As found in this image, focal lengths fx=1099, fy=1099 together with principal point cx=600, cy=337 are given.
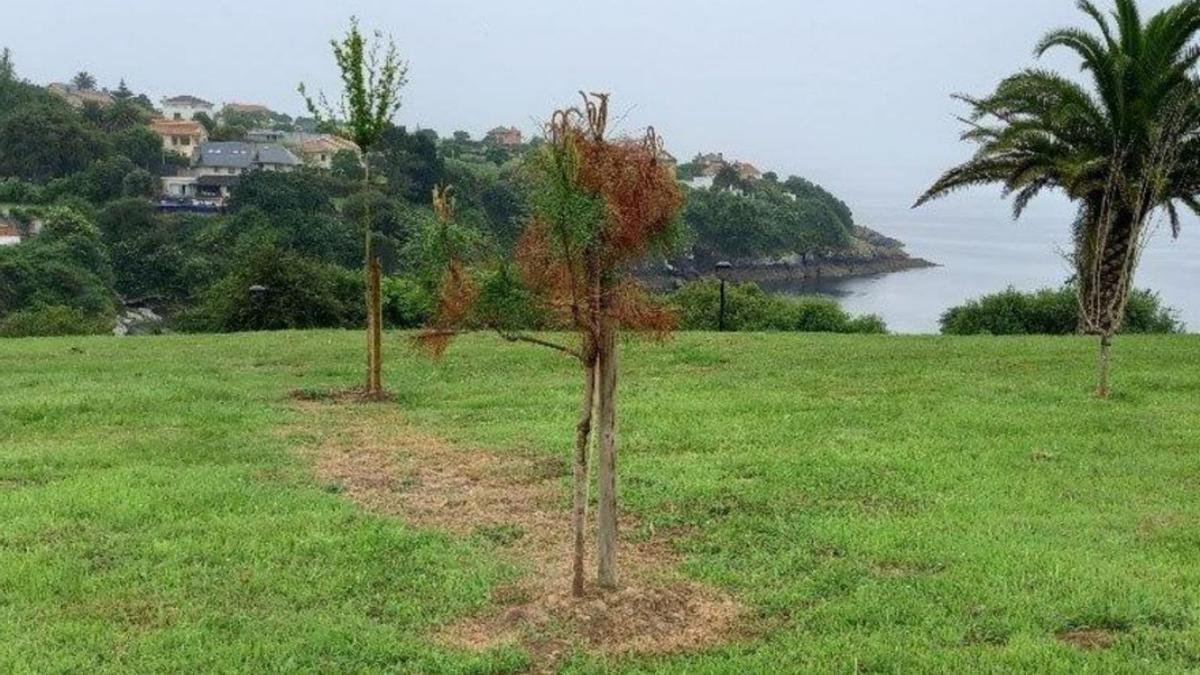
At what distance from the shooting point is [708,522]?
245 inches

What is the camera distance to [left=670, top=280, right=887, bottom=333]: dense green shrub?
79.6 feet

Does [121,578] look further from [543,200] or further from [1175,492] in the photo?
[1175,492]

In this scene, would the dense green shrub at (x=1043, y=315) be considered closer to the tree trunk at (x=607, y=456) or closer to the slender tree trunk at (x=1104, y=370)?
the slender tree trunk at (x=1104, y=370)

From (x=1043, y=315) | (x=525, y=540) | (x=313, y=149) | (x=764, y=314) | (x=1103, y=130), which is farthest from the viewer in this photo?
(x=313, y=149)

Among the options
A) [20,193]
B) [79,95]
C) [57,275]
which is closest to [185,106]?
[79,95]

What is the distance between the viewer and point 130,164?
65.2 meters

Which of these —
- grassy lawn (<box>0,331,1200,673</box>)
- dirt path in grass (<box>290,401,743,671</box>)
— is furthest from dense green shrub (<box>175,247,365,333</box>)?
dirt path in grass (<box>290,401,743,671</box>)

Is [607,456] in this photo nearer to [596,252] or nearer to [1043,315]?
[596,252]

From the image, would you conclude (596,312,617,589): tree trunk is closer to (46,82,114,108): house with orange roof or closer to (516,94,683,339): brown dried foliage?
(516,94,683,339): brown dried foliage

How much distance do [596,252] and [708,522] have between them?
82.8 inches

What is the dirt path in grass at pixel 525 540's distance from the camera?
15.1 feet

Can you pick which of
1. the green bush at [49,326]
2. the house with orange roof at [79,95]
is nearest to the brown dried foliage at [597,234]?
the green bush at [49,326]

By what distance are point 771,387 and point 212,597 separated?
6839 millimetres

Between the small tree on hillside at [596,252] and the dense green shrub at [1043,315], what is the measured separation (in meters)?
18.0
